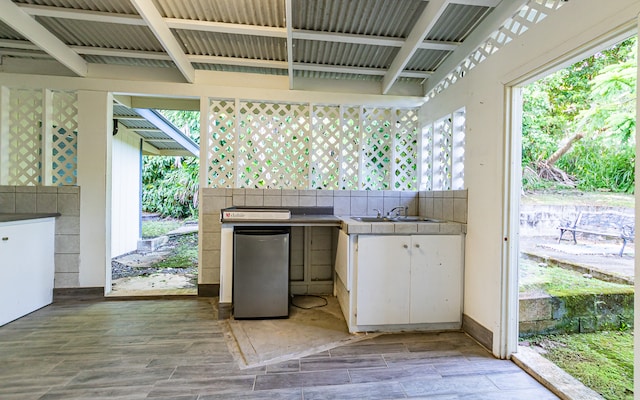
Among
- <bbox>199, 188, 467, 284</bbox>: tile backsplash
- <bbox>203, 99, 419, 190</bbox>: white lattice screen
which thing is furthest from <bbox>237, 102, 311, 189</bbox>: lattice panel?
<bbox>199, 188, 467, 284</bbox>: tile backsplash

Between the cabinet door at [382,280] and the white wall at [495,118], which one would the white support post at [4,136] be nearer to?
the cabinet door at [382,280]

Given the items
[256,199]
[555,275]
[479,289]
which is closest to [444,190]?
[479,289]

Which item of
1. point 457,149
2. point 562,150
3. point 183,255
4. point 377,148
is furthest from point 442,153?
point 183,255

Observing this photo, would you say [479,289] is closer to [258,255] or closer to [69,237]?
[258,255]

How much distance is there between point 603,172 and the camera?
3.05m

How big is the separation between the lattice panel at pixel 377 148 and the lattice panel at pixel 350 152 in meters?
0.09

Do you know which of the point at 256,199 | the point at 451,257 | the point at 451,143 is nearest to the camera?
the point at 451,257

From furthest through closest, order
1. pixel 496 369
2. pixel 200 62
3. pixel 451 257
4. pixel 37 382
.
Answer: pixel 200 62, pixel 451 257, pixel 496 369, pixel 37 382

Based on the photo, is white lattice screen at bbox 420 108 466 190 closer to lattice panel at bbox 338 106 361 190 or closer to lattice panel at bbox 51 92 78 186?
lattice panel at bbox 338 106 361 190

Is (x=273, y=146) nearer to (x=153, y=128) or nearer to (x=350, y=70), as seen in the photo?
(x=350, y=70)

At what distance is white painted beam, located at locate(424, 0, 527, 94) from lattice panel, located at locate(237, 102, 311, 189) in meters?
1.53

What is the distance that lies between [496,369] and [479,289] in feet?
1.85

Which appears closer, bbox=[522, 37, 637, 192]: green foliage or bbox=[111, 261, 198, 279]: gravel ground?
bbox=[522, 37, 637, 192]: green foliage

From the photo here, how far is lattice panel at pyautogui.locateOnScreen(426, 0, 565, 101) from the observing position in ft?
5.69
